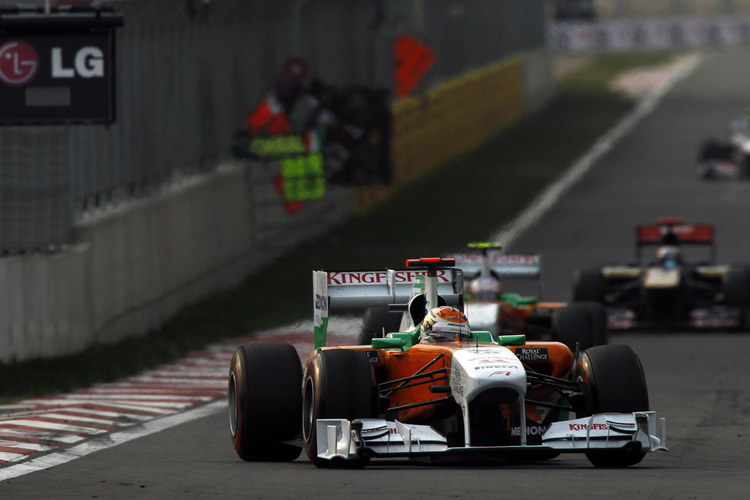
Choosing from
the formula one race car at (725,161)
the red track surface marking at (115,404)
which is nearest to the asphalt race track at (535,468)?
the red track surface marking at (115,404)

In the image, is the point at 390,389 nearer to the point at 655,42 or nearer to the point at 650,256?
the point at 650,256

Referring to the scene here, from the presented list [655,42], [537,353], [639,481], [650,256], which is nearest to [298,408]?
[537,353]

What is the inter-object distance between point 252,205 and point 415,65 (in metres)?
13.2

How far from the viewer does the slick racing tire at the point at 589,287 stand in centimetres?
2342

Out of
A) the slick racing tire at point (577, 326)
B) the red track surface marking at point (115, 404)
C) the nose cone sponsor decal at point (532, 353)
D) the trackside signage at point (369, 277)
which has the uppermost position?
the trackside signage at point (369, 277)

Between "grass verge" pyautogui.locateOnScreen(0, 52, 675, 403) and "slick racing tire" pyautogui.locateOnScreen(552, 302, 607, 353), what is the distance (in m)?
4.85

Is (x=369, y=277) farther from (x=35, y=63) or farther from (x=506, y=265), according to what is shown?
(x=506, y=265)

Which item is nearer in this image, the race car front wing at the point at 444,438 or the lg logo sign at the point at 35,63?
the race car front wing at the point at 444,438

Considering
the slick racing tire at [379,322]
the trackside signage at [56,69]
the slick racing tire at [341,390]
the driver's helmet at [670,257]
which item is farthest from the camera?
the driver's helmet at [670,257]

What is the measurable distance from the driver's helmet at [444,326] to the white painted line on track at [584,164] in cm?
2085

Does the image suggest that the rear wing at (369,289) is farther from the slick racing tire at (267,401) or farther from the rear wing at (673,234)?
the rear wing at (673,234)

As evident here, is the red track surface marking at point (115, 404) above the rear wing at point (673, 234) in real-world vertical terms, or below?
below

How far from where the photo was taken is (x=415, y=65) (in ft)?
132

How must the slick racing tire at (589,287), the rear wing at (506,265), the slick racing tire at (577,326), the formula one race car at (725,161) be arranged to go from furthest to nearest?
the formula one race car at (725,161), the slick racing tire at (589,287), the rear wing at (506,265), the slick racing tire at (577,326)
